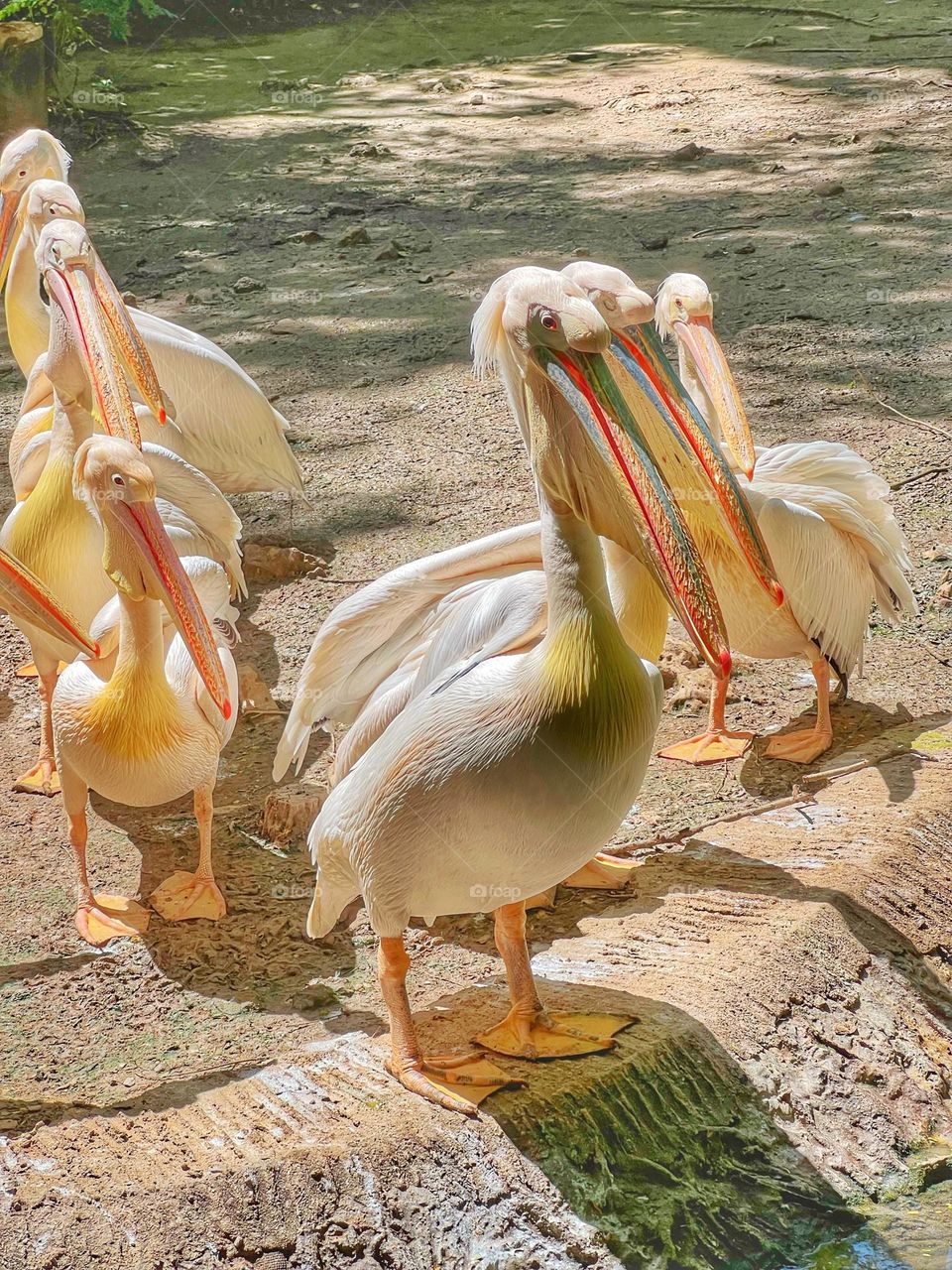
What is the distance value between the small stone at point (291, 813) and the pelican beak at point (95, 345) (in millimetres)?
1025

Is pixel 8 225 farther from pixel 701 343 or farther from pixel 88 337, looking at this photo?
pixel 701 343

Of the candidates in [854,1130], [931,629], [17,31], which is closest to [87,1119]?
[854,1130]

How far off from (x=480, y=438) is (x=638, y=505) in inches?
153

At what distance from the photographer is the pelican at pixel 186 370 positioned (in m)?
5.50

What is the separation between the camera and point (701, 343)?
4.52m

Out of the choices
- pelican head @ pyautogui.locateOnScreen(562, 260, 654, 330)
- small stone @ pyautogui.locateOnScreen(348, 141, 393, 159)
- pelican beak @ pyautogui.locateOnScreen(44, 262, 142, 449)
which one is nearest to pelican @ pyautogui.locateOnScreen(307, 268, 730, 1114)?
pelican head @ pyautogui.locateOnScreen(562, 260, 654, 330)

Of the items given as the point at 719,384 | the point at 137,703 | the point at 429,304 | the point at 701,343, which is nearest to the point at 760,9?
the point at 429,304

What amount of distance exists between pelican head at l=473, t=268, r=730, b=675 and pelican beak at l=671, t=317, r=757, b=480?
5.32ft

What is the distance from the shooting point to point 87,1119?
278 centimetres

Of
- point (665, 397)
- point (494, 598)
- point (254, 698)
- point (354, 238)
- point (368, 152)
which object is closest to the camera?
point (494, 598)

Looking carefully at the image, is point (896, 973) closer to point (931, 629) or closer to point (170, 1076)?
point (170, 1076)

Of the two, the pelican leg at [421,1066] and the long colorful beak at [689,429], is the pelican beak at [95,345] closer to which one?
the long colorful beak at [689,429]

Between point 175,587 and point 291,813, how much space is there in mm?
771

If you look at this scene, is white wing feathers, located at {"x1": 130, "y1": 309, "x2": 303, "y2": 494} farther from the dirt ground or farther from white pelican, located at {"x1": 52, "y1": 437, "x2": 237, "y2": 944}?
white pelican, located at {"x1": 52, "y1": 437, "x2": 237, "y2": 944}
